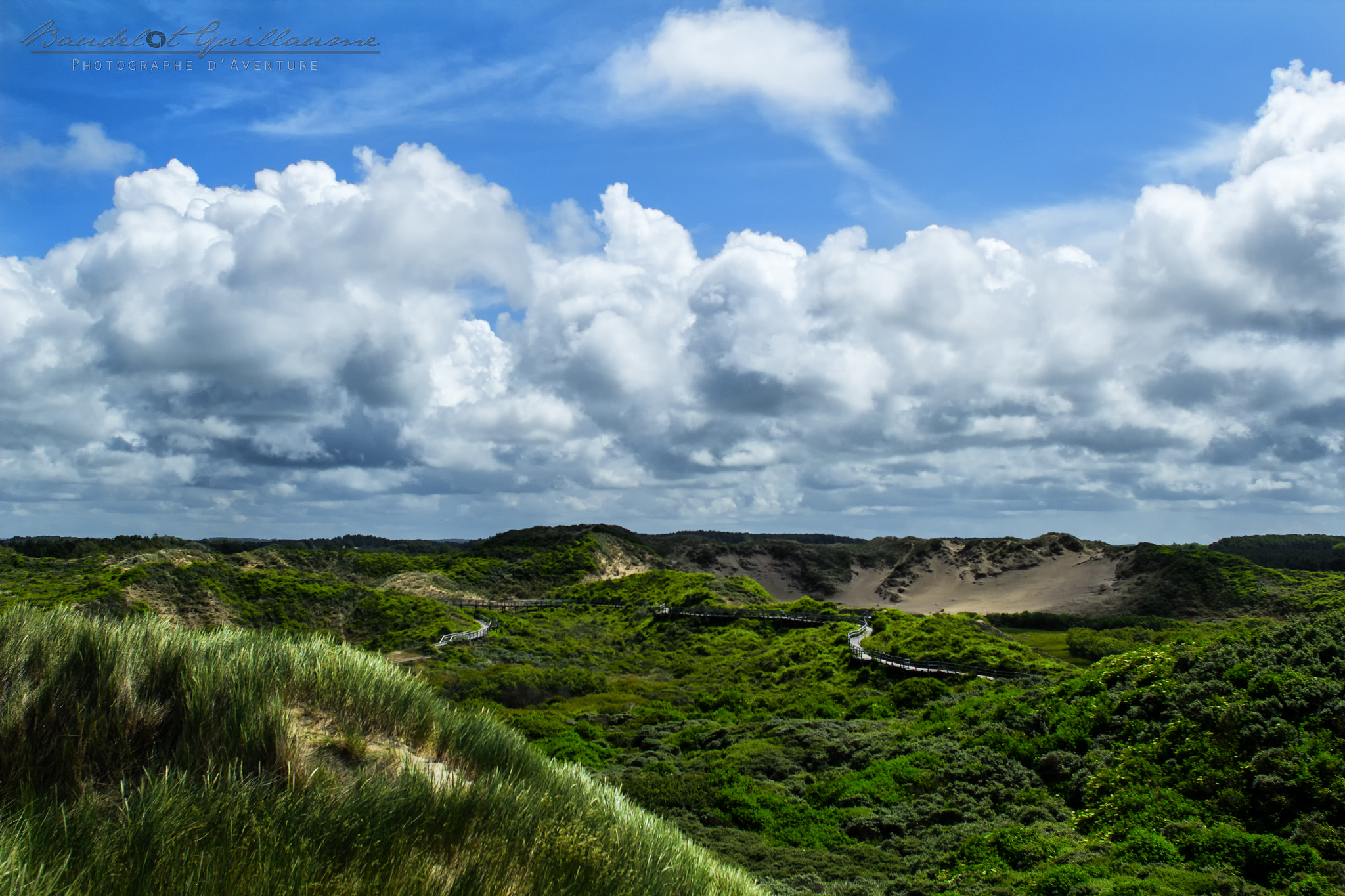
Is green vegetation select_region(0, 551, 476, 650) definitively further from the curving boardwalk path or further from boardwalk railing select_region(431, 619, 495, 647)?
the curving boardwalk path

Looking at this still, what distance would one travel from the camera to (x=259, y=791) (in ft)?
19.2

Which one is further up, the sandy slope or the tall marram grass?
the tall marram grass

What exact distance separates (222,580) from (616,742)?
55796 millimetres

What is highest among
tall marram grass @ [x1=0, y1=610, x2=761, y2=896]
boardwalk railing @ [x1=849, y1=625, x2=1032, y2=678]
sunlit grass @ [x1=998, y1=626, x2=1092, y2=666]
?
tall marram grass @ [x1=0, y1=610, x2=761, y2=896]

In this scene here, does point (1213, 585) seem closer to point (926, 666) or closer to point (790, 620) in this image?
point (790, 620)

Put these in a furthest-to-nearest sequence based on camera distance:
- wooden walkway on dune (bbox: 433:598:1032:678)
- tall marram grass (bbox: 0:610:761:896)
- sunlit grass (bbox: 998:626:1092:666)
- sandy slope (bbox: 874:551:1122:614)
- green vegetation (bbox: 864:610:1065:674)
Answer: sandy slope (bbox: 874:551:1122:614), sunlit grass (bbox: 998:626:1092:666), green vegetation (bbox: 864:610:1065:674), wooden walkway on dune (bbox: 433:598:1032:678), tall marram grass (bbox: 0:610:761:896)

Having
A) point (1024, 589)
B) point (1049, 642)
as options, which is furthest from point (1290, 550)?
point (1049, 642)

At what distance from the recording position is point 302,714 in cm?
779

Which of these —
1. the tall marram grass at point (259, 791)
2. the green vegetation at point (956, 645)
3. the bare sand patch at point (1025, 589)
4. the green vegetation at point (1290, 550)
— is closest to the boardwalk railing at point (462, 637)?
the green vegetation at point (956, 645)

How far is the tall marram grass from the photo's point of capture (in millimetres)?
4488

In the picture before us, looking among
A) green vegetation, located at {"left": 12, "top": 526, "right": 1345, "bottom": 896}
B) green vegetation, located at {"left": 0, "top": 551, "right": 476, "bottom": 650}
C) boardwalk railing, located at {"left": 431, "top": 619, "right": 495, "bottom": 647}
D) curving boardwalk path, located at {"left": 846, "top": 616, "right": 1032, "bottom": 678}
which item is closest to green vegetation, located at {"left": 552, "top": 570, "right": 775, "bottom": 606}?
green vegetation, located at {"left": 0, "top": 551, "right": 476, "bottom": 650}

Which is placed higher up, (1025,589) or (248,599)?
(248,599)

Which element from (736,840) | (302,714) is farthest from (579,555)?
(302,714)

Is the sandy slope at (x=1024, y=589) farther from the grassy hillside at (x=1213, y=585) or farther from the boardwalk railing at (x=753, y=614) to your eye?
the boardwalk railing at (x=753, y=614)
